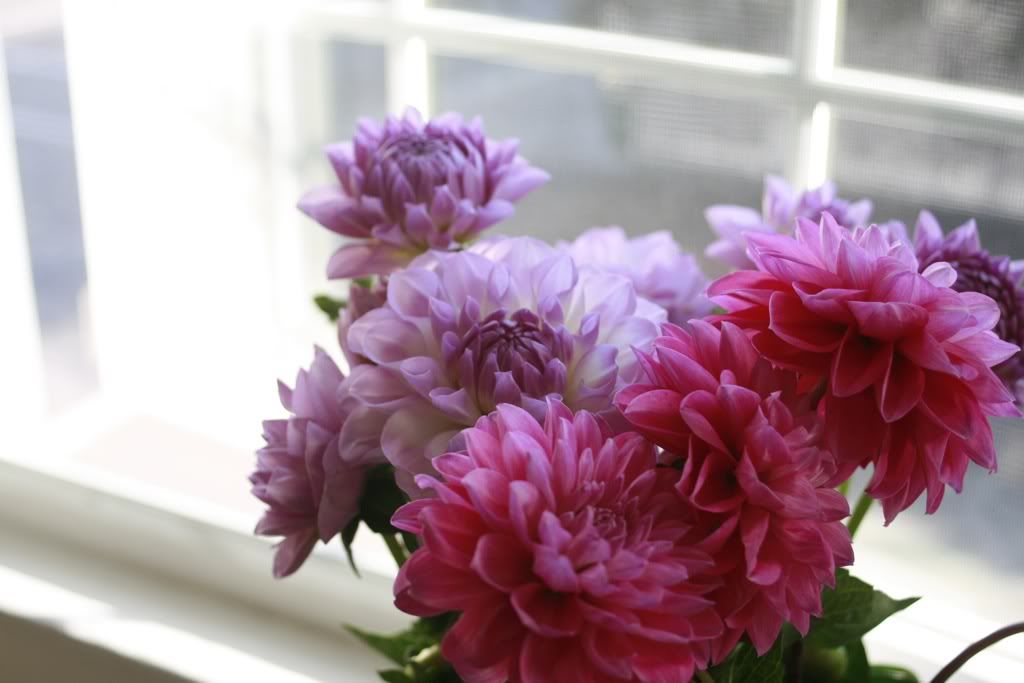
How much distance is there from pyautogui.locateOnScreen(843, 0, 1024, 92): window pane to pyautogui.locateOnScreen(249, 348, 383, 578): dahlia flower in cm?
41

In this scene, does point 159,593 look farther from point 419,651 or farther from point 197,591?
point 419,651

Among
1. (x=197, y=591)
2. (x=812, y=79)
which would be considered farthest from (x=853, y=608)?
(x=197, y=591)

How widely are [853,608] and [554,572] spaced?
0.71 feet

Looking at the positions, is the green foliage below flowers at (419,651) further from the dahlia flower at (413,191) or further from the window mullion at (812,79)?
the window mullion at (812,79)

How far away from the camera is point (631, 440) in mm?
419

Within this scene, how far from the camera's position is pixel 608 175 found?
0.90 metres

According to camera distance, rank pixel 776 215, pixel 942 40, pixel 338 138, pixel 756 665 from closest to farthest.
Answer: pixel 756 665, pixel 776 215, pixel 942 40, pixel 338 138

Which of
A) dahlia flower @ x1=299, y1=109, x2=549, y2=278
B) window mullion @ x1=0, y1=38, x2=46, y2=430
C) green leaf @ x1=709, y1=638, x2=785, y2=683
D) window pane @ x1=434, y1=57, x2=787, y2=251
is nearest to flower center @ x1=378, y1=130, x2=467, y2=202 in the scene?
dahlia flower @ x1=299, y1=109, x2=549, y2=278

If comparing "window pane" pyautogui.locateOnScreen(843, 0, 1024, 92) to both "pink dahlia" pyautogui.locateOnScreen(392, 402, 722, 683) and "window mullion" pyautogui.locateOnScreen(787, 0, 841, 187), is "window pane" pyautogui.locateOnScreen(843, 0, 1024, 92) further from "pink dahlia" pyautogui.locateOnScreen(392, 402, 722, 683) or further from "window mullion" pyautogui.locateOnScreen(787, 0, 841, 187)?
"pink dahlia" pyautogui.locateOnScreen(392, 402, 722, 683)

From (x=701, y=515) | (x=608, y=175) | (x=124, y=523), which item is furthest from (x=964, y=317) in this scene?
(x=124, y=523)

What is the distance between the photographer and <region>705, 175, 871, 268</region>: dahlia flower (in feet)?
1.94

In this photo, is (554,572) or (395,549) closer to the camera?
(554,572)

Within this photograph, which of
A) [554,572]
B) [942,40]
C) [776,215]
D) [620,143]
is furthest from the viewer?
[620,143]

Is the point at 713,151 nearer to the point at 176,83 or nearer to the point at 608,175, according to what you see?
the point at 608,175
